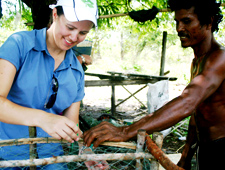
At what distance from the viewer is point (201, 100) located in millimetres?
1645

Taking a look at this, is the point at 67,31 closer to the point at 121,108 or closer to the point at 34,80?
the point at 34,80

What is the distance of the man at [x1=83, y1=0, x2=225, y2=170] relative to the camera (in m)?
1.56

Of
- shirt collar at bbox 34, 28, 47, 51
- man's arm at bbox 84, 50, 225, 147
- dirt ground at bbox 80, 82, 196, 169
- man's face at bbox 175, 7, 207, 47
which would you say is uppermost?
man's face at bbox 175, 7, 207, 47

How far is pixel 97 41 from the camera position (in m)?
18.5

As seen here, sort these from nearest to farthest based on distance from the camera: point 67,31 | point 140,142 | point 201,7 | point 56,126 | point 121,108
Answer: point 56,126 → point 140,142 → point 67,31 → point 201,7 → point 121,108

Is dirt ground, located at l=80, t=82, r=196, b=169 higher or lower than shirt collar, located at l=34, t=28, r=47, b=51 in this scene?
lower

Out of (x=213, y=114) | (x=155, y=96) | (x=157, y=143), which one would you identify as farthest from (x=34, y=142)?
(x=155, y=96)

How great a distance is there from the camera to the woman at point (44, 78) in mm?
1242

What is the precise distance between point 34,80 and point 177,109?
45.1 inches

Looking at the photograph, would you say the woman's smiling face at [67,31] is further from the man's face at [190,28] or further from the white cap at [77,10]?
the man's face at [190,28]

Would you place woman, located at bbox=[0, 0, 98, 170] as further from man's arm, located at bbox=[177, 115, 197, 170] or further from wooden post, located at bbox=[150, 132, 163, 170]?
man's arm, located at bbox=[177, 115, 197, 170]

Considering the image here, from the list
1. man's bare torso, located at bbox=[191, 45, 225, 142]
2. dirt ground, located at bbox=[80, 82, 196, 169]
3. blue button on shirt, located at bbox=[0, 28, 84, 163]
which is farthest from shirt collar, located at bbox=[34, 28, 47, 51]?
dirt ground, located at bbox=[80, 82, 196, 169]

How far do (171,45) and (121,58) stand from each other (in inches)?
210

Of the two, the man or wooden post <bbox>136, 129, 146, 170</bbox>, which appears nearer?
wooden post <bbox>136, 129, 146, 170</bbox>
